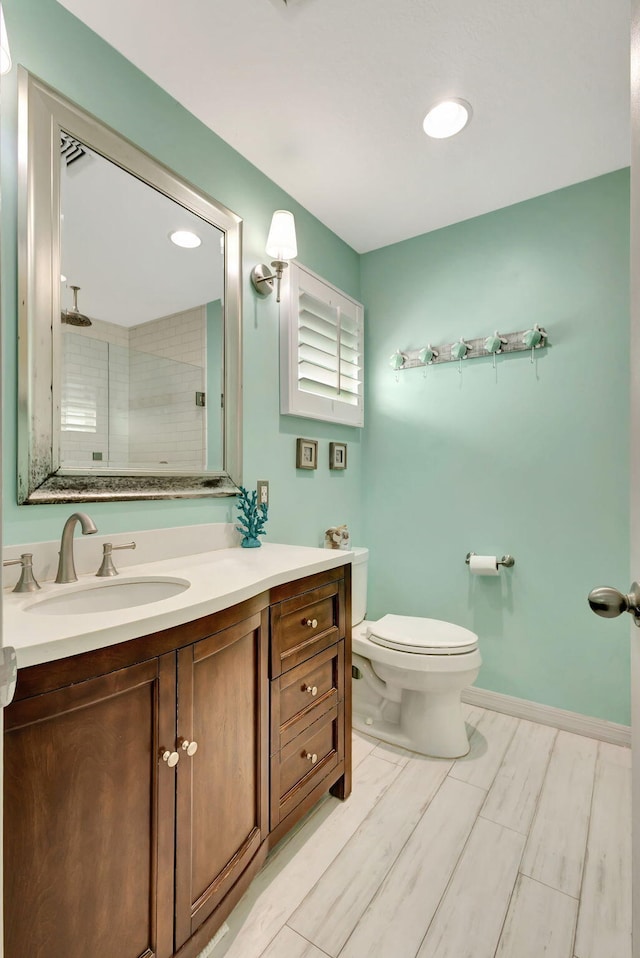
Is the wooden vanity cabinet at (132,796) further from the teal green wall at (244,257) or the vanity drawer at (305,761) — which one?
the teal green wall at (244,257)

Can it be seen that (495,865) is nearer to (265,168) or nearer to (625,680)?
(625,680)

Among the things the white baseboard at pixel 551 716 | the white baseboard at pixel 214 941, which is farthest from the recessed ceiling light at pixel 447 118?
the white baseboard at pixel 214 941

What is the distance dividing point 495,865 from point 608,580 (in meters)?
1.20

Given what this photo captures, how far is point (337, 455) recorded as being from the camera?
8.03 feet

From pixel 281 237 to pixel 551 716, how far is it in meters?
2.41

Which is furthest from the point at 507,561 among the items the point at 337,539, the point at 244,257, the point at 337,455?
the point at 244,257

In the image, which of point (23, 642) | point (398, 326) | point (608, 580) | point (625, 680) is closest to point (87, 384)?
point (23, 642)

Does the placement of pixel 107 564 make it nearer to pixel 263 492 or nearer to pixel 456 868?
pixel 263 492

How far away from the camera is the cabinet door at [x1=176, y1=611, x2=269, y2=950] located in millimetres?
978

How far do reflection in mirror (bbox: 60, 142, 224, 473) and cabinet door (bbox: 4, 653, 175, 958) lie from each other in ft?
2.31

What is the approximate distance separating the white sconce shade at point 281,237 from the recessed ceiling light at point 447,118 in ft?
2.01

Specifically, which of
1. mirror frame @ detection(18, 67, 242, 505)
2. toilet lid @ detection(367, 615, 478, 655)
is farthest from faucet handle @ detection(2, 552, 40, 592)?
toilet lid @ detection(367, 615, 478, 655)

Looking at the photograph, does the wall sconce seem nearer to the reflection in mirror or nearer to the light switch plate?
the reflection in mirror

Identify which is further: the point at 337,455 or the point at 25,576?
the point at 337,455
